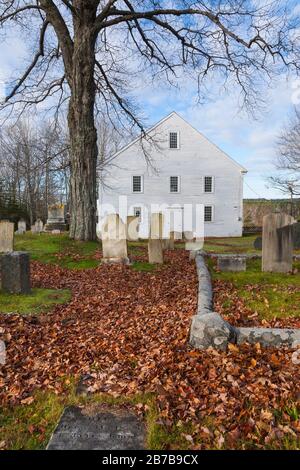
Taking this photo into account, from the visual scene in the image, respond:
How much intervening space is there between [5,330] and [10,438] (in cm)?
248

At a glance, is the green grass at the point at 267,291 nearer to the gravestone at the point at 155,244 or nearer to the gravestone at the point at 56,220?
the gravestone at the point at 155,244

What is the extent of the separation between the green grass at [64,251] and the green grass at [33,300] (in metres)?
3.53

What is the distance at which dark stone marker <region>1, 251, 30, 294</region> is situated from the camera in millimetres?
7684

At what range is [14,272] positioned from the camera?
7.72 metres

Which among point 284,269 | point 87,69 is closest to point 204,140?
point 87,69

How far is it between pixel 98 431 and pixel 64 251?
35.7 feet

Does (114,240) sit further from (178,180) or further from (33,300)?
(178,180)

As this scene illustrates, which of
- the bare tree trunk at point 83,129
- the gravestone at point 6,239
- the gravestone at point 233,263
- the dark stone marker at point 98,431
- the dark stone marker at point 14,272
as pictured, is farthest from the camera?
the bare tree trunk at point 83,129

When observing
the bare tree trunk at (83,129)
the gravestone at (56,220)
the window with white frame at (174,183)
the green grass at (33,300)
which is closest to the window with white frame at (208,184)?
the window with white frame at (174,183)

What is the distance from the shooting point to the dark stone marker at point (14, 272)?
303 inches

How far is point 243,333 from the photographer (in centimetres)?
462

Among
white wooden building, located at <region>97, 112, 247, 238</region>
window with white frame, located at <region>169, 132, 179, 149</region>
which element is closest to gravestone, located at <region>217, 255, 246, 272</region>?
white wooden building, located at <region>97, 112, 247, 238</region>

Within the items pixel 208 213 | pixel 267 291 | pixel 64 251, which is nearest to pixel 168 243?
pixel 64 251

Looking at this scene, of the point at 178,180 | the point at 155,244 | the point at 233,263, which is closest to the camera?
the point at 233,263
